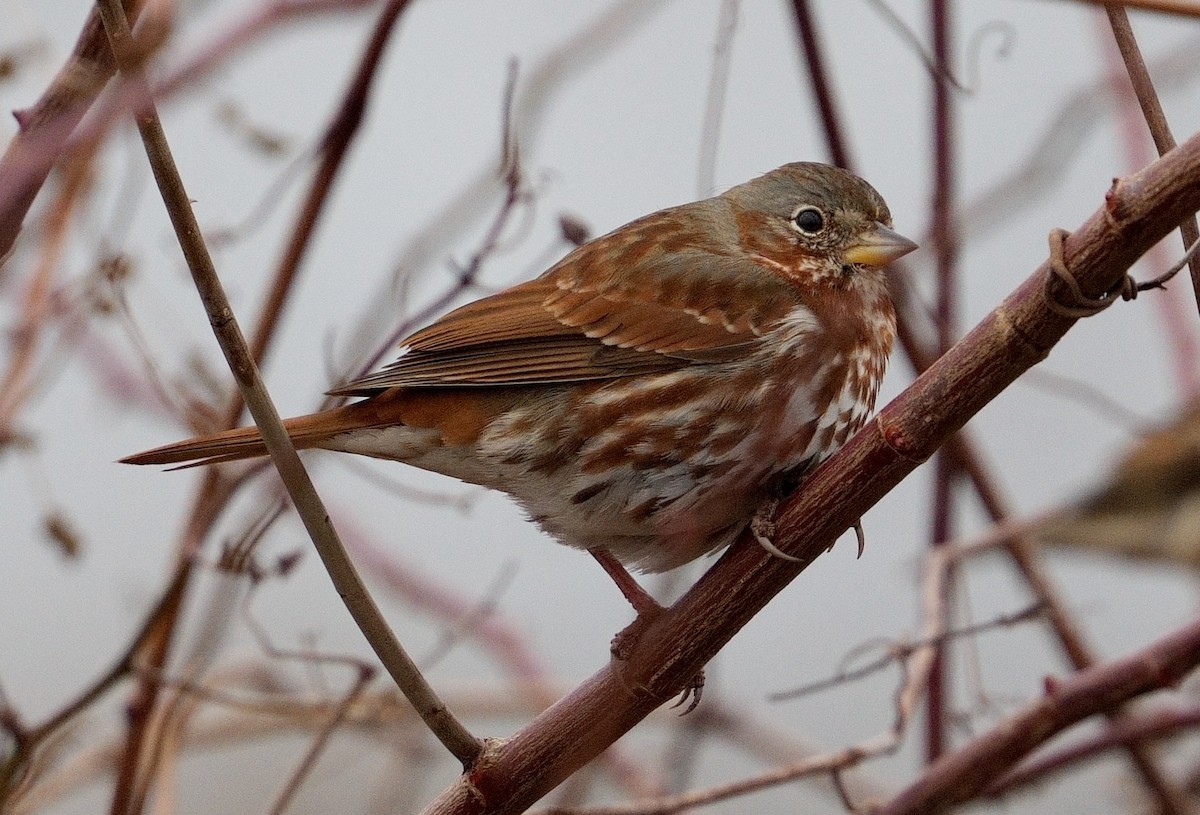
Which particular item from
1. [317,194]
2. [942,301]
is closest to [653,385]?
[317,194]

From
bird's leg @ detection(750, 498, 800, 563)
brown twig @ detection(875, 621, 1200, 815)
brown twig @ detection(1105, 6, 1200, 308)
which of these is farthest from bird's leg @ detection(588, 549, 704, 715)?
brown twig @ detection(1105, 6, 1200, 308)

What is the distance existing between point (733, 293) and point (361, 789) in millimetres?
2871

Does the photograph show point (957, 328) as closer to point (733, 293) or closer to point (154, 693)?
point (733, 293)

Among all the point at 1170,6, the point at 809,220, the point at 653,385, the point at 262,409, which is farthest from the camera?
the point at 809,220

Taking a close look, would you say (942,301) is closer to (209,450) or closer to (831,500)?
(831,500)

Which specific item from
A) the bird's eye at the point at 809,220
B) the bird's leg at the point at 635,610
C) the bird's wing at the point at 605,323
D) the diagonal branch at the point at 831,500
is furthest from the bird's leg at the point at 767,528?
the bird's eye at the point at 809,220

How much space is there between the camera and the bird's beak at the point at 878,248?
2.96 m

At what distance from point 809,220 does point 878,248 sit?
192mm

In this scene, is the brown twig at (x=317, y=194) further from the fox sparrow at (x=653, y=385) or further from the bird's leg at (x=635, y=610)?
the bird's leg at (x=635, y=610)

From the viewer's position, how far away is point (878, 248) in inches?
119

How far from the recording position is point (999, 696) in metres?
3.20

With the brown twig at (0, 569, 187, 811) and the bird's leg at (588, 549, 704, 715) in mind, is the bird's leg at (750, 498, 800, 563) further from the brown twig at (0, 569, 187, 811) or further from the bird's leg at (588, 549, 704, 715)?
the brown twig at (0, 569, 187, 811)

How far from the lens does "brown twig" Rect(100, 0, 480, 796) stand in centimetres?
162

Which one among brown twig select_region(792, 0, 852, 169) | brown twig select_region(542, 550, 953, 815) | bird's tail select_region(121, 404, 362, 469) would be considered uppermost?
brown twig select_region(792, 0, 852, 169)
